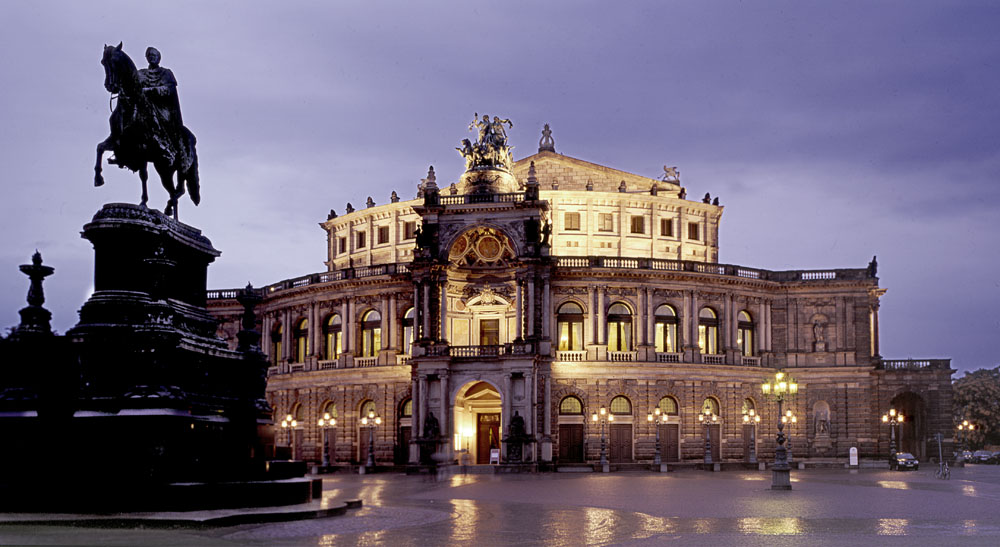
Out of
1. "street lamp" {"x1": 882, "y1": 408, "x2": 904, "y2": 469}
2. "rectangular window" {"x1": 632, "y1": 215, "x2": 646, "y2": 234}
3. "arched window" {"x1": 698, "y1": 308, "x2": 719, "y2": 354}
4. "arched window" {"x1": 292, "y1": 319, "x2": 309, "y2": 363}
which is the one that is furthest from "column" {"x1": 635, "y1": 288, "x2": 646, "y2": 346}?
"arched window" {"x1": 292, "y1": 319, "x2": 309, "y2": 363}

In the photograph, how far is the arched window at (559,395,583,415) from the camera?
73.4m

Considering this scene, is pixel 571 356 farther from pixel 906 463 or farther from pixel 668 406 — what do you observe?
pixel 906 463

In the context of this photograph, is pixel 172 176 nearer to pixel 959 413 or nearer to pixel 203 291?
pixel 203 291

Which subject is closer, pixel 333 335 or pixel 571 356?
pixel 571 356

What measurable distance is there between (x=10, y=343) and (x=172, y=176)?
5.77m

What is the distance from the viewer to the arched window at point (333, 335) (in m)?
79.9

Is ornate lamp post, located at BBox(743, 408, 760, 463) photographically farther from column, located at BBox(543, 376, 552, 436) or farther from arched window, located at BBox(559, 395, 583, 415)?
column, located at BBox(543, 376, 552, 436)

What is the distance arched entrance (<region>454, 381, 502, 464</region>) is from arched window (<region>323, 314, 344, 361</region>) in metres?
11.2

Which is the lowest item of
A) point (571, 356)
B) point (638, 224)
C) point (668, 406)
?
point (668, 406)

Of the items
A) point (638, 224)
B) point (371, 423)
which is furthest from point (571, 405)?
point (638, 224)

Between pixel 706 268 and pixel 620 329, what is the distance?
314 inches

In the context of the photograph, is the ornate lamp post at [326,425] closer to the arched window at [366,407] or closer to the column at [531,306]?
the arched window at [366,407]

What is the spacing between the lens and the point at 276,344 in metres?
84.6

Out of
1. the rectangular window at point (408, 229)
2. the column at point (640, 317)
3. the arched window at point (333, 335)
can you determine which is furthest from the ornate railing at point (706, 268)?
the arched window at point (333, 335)
